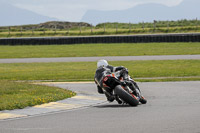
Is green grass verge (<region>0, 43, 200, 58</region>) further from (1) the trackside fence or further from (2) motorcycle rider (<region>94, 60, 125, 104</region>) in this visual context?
(2) motorcycle rider (<region>94, 60, 125, 104</region>)

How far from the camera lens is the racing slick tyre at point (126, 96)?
12.8 m

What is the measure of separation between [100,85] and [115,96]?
0.54 meters

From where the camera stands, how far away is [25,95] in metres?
15.2

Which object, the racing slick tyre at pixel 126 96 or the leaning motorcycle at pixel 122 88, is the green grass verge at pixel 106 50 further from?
the racing slick tyre at pixel 126 96

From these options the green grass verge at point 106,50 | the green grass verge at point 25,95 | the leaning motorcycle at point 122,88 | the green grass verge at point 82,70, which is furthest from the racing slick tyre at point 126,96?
the green grass verge at point 106,50

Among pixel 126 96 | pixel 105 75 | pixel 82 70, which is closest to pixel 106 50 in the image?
pixel 82 70

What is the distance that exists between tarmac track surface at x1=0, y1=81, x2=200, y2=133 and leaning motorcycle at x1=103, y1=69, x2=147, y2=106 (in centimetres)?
20

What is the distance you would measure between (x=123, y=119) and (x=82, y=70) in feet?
52.2

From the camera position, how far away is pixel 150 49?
40.3 meters

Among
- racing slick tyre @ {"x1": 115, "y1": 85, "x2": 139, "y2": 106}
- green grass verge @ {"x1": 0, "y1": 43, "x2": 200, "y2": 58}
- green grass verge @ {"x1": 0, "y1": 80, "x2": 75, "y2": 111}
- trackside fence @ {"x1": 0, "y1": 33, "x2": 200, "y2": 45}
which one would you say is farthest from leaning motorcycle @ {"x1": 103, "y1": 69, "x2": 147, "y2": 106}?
trackside fence @ {"x1": 0, "y1": 33, "x2": 200, "y2": 45}

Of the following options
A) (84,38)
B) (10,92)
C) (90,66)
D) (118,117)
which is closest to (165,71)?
(90,66)

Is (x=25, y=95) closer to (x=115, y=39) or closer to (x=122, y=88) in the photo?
(x=122, y=88)

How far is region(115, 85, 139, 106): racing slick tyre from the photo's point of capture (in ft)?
42.0

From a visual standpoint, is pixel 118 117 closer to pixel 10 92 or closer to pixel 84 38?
pixel 10 92
